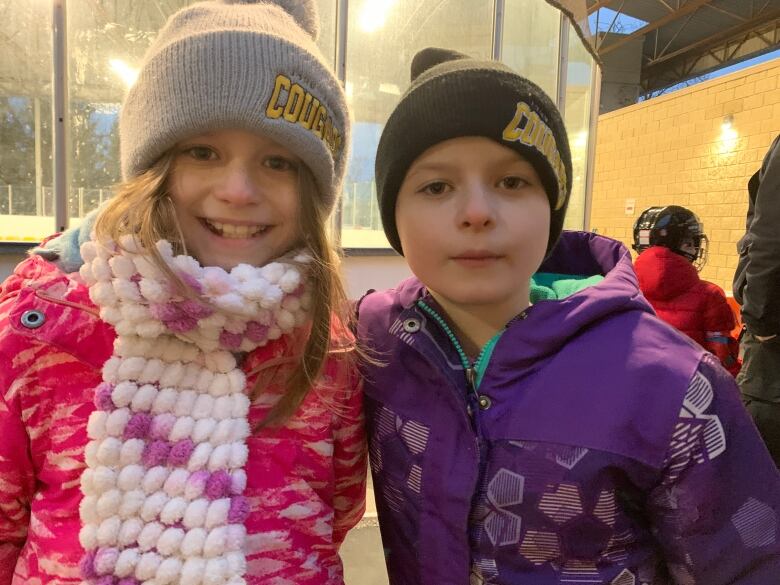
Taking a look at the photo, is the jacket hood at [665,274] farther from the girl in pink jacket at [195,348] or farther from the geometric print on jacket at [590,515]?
the girl in pink jacket at [195,348]

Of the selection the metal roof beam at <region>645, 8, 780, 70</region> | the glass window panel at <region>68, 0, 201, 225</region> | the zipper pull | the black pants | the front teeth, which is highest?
the metal roof beam at <region>645, 8, 780, 70</region>

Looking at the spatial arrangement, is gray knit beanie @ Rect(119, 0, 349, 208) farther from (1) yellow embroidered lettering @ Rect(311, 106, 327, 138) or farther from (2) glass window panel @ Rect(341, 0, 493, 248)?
(2) glass window panel @ Rect(341, 0, 493, 248)

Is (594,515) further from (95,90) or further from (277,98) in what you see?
(95,90)

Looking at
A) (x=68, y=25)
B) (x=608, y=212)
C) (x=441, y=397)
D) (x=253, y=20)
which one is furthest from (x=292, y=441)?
(x=608, y=212)

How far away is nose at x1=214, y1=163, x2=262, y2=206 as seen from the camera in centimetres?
100

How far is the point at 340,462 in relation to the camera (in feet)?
3.78

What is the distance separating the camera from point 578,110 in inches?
233

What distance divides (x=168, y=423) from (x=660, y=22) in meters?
13.4

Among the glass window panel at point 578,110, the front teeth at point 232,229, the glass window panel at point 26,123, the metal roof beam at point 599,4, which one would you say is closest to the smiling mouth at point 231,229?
the front teeth at point 232,229

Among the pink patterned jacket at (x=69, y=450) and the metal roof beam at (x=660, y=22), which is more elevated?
the metal roof beam at (x=660, y=22)

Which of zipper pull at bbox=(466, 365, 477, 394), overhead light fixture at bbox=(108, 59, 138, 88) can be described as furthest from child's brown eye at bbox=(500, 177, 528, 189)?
overhead light fixture at bbox=(108, 59, 138, 88)

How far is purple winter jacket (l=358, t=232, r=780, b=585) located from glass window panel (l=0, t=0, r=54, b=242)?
3658 mm

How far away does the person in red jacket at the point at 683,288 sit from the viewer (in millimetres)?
2881

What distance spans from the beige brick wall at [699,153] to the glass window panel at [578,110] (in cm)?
269
